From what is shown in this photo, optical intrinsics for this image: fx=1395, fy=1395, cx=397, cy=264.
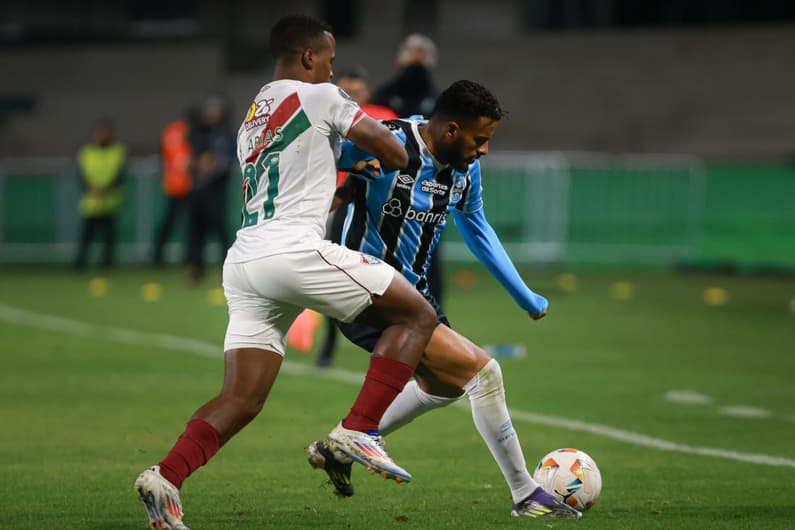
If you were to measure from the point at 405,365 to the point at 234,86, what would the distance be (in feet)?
79.3

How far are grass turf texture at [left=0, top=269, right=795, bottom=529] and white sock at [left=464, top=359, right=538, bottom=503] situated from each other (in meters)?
0.19

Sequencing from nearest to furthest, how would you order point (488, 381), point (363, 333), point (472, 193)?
1. point (488, 381)
2. point (363, 333)
3. point (472, 193)

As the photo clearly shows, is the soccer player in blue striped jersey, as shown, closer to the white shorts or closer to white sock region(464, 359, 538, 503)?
white sock region(464, 359, 538, 503)

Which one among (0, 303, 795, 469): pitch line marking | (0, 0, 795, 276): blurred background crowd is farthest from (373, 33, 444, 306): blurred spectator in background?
(0, 0, 795, 276): blurred background crowd

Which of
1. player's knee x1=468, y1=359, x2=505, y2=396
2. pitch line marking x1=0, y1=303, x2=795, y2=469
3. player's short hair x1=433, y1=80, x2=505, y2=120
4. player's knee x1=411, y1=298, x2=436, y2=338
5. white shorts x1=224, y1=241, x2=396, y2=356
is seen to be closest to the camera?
white shorts x1=224, y1=241, x2=396, y2=356

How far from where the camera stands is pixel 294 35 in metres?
5.12

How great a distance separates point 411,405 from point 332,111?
1.39 meters

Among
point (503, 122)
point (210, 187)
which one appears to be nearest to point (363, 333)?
A: point (210, 187)

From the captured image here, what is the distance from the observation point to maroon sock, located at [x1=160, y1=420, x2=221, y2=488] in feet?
15.7

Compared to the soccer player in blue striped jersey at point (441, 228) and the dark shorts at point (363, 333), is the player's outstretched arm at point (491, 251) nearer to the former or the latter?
the soccer player in blue striped jersey at point (441, 228)

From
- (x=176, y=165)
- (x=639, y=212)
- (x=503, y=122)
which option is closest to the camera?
(x=176, y=165)

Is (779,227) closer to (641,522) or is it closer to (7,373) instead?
(7,373)

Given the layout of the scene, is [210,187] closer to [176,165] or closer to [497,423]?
[176,165]

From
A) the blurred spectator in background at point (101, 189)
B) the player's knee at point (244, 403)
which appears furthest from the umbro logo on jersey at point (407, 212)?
the blurred spectator in background at point (101, 189)
